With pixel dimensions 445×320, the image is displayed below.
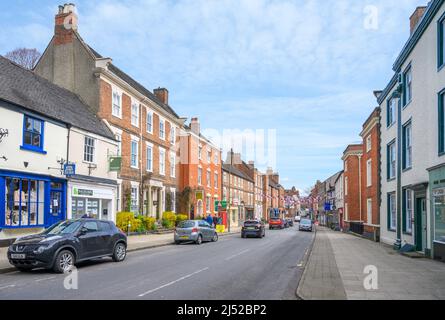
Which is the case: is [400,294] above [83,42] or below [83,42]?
below

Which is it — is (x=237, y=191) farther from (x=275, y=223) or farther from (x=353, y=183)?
(x=353, y=183)

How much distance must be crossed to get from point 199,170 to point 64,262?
→ 32470 millimetres

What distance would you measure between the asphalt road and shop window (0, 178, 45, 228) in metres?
5.32

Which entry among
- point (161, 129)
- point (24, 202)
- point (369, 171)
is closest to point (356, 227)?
point (369, 171)

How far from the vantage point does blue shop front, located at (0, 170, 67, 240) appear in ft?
57.8

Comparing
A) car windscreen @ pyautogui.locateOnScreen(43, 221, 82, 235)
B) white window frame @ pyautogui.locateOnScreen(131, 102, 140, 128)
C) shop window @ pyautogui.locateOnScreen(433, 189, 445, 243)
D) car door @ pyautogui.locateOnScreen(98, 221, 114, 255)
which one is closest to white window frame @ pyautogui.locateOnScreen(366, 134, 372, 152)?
shop window @ pyautogui.locateOnScreen(433, 189, 445, 243)

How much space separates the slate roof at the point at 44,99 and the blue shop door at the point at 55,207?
3.75 m

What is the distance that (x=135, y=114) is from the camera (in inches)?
1241

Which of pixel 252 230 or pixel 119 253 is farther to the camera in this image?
pixel 252 230

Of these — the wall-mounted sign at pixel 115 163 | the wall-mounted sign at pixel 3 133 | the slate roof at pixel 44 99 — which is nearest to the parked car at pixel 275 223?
the slate roof at pixel 44 99

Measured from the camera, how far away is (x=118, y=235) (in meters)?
15.5

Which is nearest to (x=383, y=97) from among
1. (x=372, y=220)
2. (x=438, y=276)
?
(x=372, y=220)
